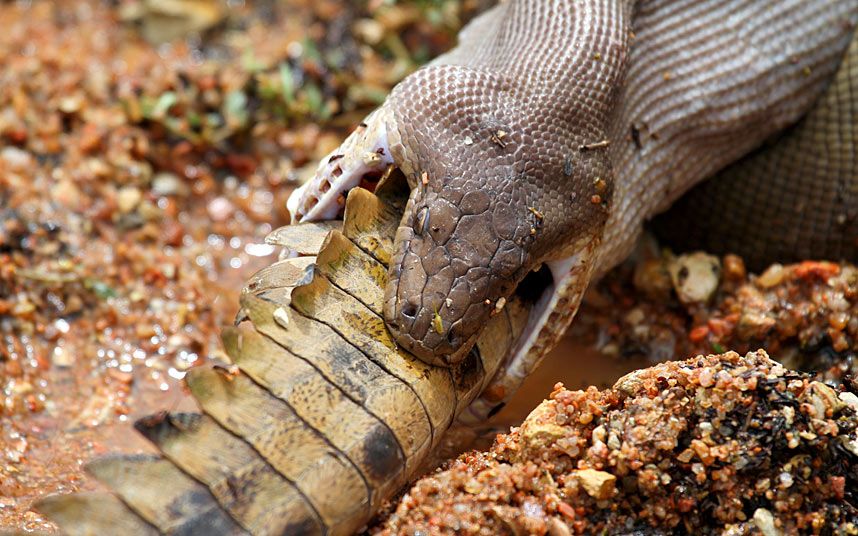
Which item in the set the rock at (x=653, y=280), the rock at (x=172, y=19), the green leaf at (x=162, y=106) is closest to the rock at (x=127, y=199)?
the green leaf at (x=162, y=106)

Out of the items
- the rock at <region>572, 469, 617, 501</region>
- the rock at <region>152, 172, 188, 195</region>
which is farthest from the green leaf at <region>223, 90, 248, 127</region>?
the rock at <region>572, 469, 617, 501</region>

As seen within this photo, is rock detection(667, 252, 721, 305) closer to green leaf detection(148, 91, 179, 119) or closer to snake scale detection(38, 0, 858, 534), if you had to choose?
snake scale detection(38, 0, 858, 534)

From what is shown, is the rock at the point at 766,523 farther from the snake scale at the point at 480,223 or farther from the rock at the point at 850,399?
the snake scale at the point at 480,223

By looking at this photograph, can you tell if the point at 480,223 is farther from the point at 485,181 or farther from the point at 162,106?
the point at 162,106

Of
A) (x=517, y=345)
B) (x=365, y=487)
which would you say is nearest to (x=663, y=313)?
(x=517, y=345)

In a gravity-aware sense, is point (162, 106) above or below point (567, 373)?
above

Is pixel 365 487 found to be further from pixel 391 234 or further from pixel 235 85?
pixel 235 85

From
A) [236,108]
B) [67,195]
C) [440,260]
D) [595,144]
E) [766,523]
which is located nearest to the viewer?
[766,523]

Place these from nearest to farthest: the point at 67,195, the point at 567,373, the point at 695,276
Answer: the point at 567,373 < the point at 695,276 < the point at 67,195

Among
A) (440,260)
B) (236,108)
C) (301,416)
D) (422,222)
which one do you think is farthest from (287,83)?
(301,416)
